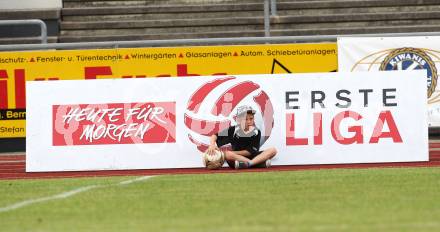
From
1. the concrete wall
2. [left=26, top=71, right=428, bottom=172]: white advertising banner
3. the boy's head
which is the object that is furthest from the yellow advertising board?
the concrete wall

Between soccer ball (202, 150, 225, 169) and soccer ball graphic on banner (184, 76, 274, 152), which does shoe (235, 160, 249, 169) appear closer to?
soccer ball (202, 150, 225, 169)

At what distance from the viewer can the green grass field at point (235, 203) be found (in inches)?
342

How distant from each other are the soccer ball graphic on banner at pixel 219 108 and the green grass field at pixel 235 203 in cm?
208

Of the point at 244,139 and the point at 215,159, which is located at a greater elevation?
the point at 244,139

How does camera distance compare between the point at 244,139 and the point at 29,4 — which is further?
the point at 29,4

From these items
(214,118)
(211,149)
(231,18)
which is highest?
(231,18)

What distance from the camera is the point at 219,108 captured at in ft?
53.6

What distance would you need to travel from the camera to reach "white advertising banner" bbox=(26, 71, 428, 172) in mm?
16188

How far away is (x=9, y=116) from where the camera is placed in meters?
20.4

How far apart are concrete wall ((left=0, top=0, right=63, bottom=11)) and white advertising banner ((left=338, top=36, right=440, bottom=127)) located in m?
7.48

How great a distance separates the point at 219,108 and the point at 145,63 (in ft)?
13.4

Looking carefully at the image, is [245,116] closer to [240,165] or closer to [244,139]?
[244,139]

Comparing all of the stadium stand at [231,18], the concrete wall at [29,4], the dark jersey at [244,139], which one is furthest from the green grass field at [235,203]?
the concrete wall at [29,4]

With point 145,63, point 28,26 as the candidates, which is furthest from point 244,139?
point 28,26
